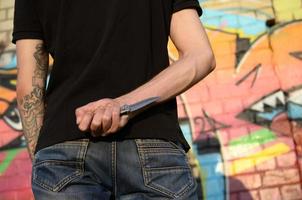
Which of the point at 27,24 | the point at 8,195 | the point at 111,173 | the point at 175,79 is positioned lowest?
the point at 8,195

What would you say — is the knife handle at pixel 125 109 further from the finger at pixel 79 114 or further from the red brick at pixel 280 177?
the red brick at pixel 280 177

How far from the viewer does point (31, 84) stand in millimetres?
1608

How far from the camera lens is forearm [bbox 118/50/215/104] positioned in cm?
130

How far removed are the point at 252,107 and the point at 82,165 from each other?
134 inches

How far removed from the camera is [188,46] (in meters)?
1.44

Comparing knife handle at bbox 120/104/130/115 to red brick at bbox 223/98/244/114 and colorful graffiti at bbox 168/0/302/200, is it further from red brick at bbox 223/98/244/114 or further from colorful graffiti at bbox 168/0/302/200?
red brick at bbox 223/98/244/114

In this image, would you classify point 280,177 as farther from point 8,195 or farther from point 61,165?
point 61,165

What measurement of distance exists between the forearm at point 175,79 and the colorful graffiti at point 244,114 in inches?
120

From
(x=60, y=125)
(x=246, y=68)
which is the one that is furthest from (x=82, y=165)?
(x=246, y=68)

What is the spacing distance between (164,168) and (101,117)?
0.67 feet

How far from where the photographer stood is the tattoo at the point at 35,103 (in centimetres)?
157

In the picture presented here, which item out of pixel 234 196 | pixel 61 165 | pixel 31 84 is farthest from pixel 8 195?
pixel 61 165

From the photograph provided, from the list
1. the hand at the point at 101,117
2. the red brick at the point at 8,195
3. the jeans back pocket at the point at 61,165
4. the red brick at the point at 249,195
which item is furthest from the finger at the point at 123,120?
the red brick at the point at 8,195

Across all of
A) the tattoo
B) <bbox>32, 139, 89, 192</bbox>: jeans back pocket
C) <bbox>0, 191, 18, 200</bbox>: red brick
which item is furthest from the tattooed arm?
<bbox>0, 191, 18, 200</bbox>: red brick
